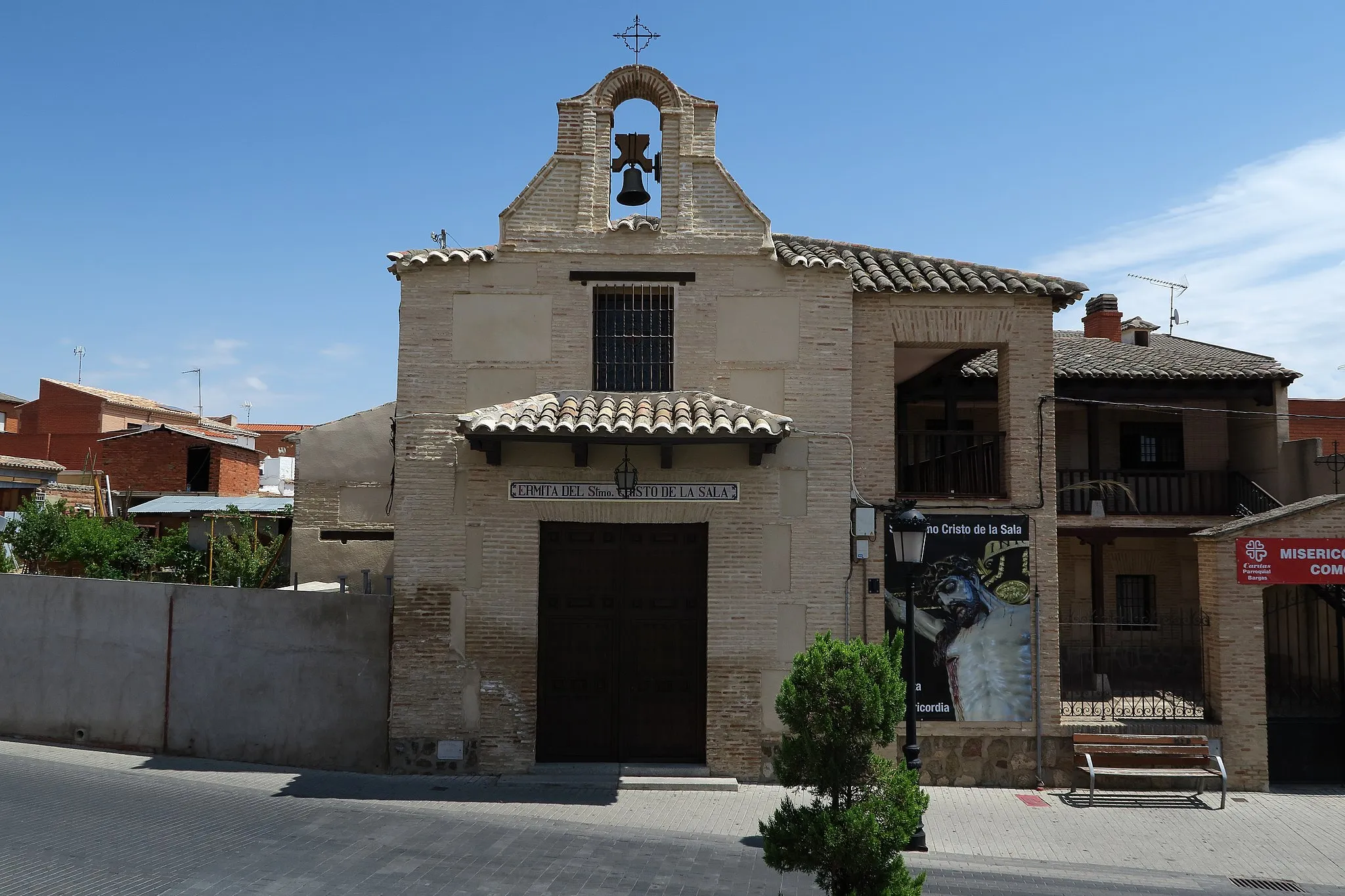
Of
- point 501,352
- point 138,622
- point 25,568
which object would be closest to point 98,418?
point 25,568

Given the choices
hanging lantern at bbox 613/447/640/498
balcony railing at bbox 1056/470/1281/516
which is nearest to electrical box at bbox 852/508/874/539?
hanging lantern at bbox 613/447/640/498

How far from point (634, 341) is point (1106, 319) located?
52.5ft

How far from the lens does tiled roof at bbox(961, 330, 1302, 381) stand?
17.9 metres

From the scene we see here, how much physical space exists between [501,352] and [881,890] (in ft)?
24.9

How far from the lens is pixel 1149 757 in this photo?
11336mm

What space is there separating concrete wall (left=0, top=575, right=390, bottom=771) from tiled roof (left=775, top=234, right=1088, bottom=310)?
680 centimetres

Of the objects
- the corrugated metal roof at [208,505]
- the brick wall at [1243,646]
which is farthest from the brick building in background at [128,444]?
the brick wall at [1243,646]

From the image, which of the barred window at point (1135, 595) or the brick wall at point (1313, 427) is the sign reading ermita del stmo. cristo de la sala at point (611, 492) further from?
the brick wall at point (1313, 427)

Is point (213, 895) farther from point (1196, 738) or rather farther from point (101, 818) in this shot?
point (1196, 738)

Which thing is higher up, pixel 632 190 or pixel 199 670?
pixel 632 190

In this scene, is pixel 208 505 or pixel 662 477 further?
pixel 208 505

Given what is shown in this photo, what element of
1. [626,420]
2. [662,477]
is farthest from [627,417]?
[662,477]

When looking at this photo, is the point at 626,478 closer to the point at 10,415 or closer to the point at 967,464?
the point at 967,464

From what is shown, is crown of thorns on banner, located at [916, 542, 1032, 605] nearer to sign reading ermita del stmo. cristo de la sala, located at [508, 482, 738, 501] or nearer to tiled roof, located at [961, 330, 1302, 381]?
sign reading ermita del stmo. cristo de la sala, located at [508, 482, 738, 501]
